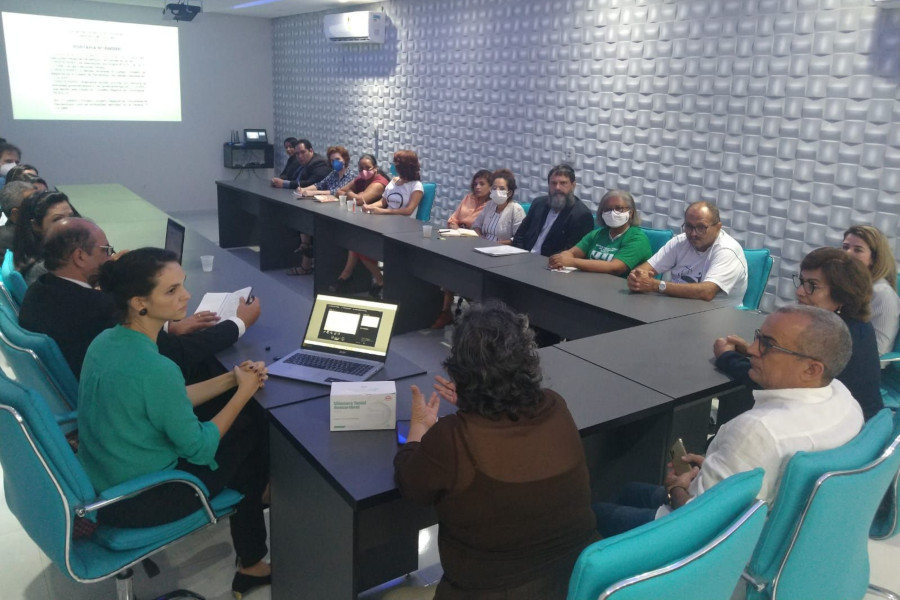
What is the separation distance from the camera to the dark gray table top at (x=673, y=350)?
2.17 m

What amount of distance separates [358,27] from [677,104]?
13.6ft

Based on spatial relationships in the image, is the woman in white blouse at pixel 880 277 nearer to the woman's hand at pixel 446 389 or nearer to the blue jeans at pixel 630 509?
the blue jeans at pixel 630 509

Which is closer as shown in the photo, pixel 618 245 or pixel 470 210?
pixel 618 245

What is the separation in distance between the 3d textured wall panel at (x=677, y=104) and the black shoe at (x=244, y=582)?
11.2 ft

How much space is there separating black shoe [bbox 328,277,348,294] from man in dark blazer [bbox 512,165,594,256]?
1.88m

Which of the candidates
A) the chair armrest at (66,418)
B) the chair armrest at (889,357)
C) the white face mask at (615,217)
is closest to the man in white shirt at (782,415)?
the chair armrest at (889,357)

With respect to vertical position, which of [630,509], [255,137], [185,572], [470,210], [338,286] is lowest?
[185,572]

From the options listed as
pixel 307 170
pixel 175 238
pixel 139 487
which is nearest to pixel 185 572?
pixel 139 487

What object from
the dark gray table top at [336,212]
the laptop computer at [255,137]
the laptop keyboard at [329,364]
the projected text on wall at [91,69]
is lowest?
the laptop keyboard at [329,364]

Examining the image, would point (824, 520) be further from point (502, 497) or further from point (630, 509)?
point (502, 497)

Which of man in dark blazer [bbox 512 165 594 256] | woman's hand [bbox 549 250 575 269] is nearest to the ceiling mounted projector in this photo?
man in dark blazer [bbox 512 165 594 256]

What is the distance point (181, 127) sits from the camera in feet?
30.1

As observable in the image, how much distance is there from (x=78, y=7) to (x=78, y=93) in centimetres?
100

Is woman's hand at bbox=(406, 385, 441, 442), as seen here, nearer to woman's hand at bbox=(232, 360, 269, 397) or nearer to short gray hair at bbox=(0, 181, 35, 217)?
woman's hand at bbox=(232, 360, 269, 397)
